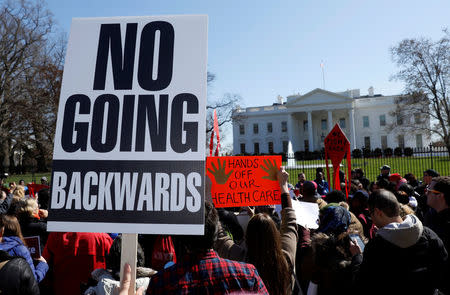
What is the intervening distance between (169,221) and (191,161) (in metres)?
0.30

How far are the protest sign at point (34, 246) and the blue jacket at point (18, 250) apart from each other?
0.09 meters

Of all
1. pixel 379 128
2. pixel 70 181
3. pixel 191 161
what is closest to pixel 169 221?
pixel 191 161

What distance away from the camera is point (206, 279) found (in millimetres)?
1640

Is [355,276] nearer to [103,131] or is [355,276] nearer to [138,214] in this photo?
[138,214]

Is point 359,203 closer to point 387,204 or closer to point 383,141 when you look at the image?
point 387,204

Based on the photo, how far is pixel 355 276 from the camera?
242cm

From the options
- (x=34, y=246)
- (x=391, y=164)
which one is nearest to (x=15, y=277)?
(x=34, y=246)

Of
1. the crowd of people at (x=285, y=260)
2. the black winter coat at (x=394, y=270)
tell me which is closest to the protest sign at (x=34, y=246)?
the crowd of people at (x=285, y=260)

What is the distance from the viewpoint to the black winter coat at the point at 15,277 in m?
2.52

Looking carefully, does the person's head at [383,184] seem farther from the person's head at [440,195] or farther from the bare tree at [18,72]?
the bare tree at [18,72]

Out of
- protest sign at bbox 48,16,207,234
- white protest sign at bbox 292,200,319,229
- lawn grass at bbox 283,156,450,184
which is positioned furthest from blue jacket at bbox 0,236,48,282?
lawn grass at bbox 283,156,450,184

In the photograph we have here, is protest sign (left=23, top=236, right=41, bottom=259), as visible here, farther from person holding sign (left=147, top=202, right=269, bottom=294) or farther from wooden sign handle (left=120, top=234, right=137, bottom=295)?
person holding sign (left=147, top=202, right=269, bottom=294)

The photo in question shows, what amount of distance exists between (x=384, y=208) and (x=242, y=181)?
5.74 ft

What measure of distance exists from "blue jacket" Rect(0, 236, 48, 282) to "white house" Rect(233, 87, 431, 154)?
64462mm
